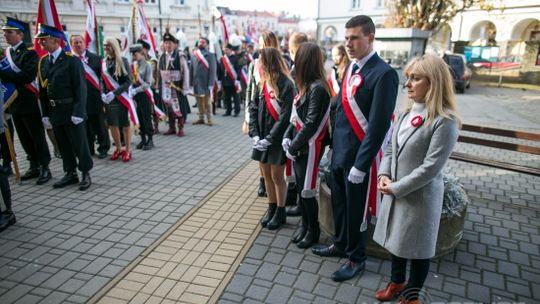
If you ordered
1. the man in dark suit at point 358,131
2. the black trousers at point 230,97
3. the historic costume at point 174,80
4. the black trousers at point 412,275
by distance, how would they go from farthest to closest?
the black trousers at point 230,97
the historic costume at point 174,80
the man in dark suit at point 358,131
the black trousers at point 412,275

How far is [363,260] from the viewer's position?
3477 mm

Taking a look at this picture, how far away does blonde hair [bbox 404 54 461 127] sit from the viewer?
2.55 m

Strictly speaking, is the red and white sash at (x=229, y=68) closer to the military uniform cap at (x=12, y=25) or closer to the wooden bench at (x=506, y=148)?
the military uniform cap at (x=12, y=25)

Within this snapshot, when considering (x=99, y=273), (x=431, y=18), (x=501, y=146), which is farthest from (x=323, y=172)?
(x=431, y=18)

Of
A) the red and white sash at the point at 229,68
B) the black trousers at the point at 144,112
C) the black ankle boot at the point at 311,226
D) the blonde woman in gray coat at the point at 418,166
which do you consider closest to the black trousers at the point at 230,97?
the red and white sash at the point at 229,68

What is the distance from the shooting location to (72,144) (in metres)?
5.43

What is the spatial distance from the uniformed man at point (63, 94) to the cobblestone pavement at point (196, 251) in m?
0.77

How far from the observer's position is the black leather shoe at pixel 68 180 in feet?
18.2

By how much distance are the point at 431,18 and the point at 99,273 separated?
1592 cm

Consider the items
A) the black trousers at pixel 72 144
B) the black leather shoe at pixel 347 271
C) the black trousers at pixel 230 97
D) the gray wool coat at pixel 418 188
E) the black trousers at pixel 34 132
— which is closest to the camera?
the gray wool coat at pixel 418 188

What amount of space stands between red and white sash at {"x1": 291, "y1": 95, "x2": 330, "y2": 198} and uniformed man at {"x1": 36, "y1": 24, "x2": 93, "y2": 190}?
3303 mm

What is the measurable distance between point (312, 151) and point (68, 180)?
159 inches

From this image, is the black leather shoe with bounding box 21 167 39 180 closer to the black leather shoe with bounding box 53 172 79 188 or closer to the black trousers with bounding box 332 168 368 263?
the black leather shoe with bounding box 53 172 79 188

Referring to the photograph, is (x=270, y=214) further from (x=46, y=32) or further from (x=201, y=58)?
(x=201, y=58)
